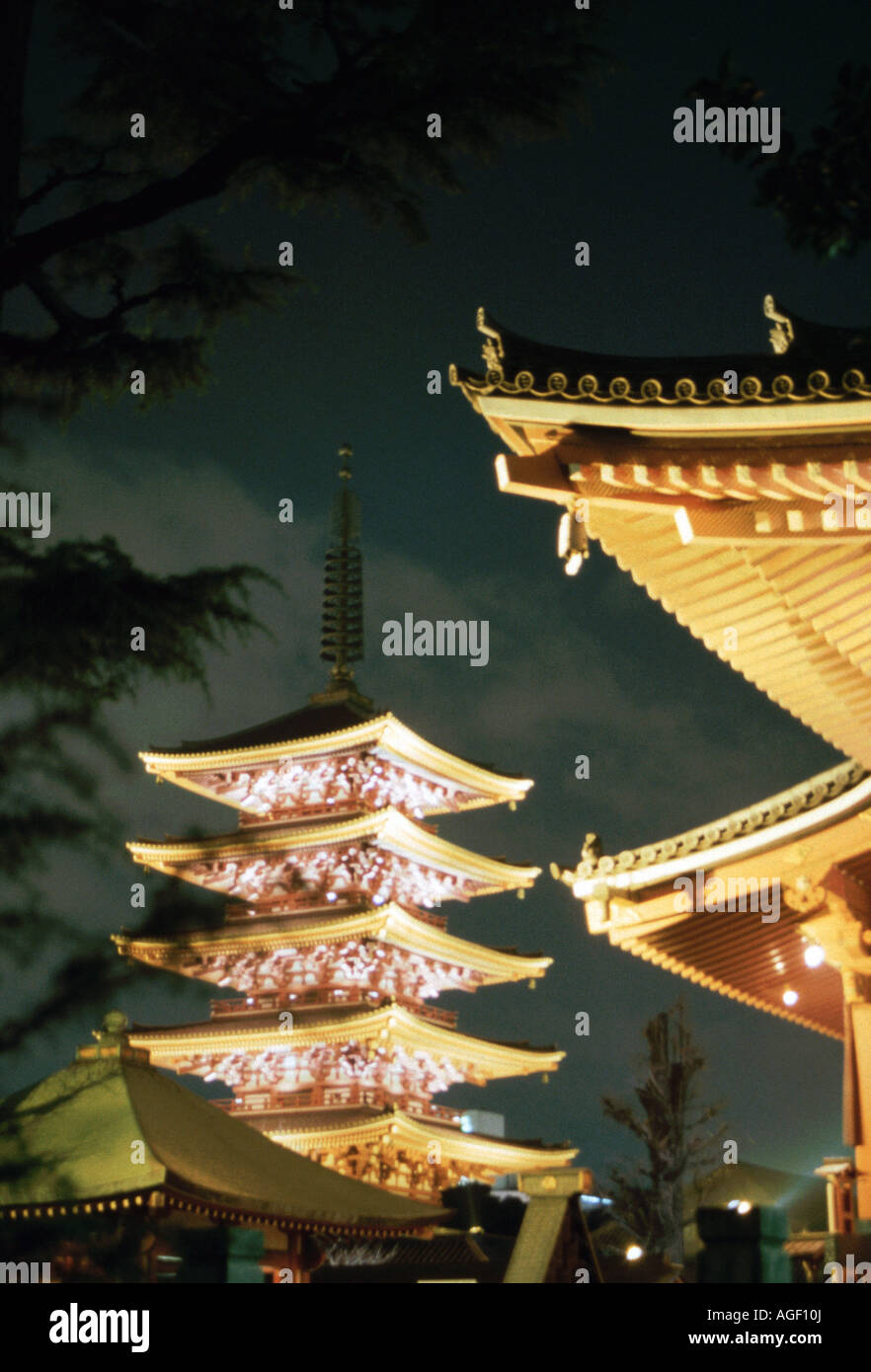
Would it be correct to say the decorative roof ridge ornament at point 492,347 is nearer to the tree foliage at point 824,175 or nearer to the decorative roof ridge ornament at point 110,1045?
the tree foliage at point 824,175

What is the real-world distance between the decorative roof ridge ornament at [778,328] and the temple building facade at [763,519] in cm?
2

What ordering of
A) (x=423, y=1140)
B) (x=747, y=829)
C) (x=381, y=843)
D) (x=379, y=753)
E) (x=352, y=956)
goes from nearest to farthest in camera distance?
(x=747, y=829), (x=423, y=1140), (x=352, y=956), (x=381, y=843), (x=379, y=753)

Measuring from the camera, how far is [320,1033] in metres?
25.9

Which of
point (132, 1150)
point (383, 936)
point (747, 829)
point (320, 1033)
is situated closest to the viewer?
point (132, 1150)

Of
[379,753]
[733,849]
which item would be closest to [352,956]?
[379,753]

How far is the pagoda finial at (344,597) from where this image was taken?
32.4m

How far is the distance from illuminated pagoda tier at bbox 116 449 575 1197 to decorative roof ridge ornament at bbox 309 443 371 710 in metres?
0.26

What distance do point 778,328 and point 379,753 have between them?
21.0m

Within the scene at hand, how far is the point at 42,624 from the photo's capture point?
16.6ft

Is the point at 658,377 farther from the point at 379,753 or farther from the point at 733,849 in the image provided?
the point at 379,753

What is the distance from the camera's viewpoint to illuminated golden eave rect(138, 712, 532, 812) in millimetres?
27766

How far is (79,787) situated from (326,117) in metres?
3.24
